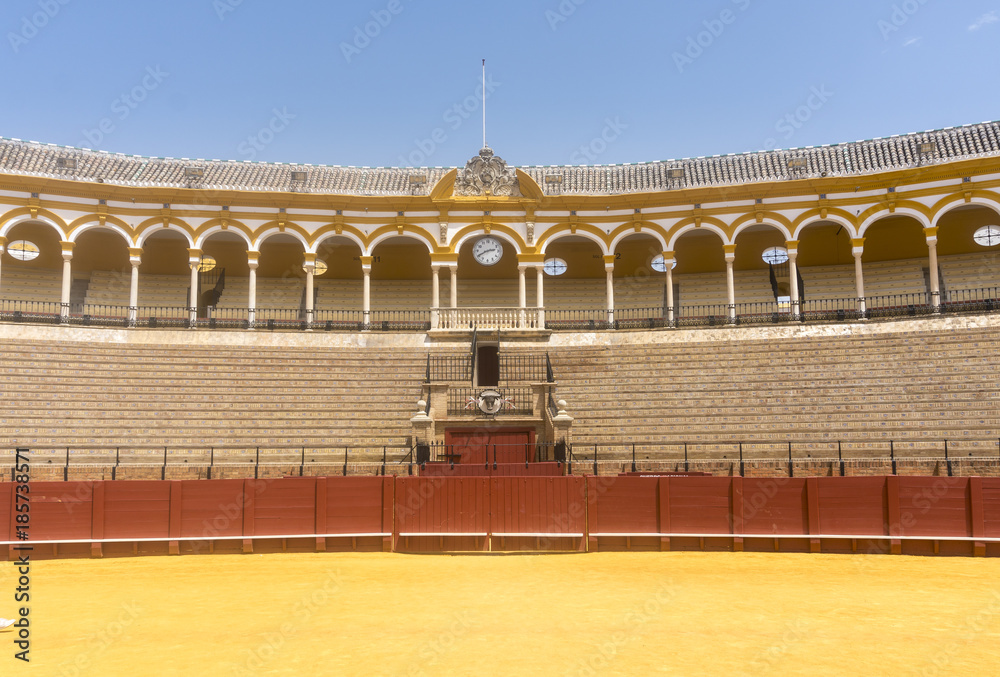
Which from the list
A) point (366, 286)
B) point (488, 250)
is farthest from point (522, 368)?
point (366, 286)

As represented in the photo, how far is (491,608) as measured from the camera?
1005cm

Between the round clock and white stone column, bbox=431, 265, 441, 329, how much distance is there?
65.4 inches

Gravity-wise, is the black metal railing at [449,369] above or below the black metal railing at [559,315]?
below

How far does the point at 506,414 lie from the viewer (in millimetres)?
20906

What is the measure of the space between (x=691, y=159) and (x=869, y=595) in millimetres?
21999

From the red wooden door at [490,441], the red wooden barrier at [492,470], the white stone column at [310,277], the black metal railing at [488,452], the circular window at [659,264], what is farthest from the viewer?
the circular window at [659,264]

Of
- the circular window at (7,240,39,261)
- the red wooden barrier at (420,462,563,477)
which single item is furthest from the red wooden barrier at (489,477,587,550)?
the circular window at (7,240,39,261)

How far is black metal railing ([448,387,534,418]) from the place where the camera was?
2084cm

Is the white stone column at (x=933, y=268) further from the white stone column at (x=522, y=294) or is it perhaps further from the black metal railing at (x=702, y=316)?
the white stone column at (x=522, y=294)

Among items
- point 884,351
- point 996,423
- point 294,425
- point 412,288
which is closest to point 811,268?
point 884,351

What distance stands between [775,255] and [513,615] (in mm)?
23599

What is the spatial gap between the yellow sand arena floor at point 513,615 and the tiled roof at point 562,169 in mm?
17025

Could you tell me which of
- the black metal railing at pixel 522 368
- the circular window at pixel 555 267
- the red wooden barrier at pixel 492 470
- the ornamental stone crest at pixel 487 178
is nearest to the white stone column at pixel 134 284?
the ornamental stone crest at pixel 487 178

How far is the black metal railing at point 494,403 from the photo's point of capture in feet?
68.4
